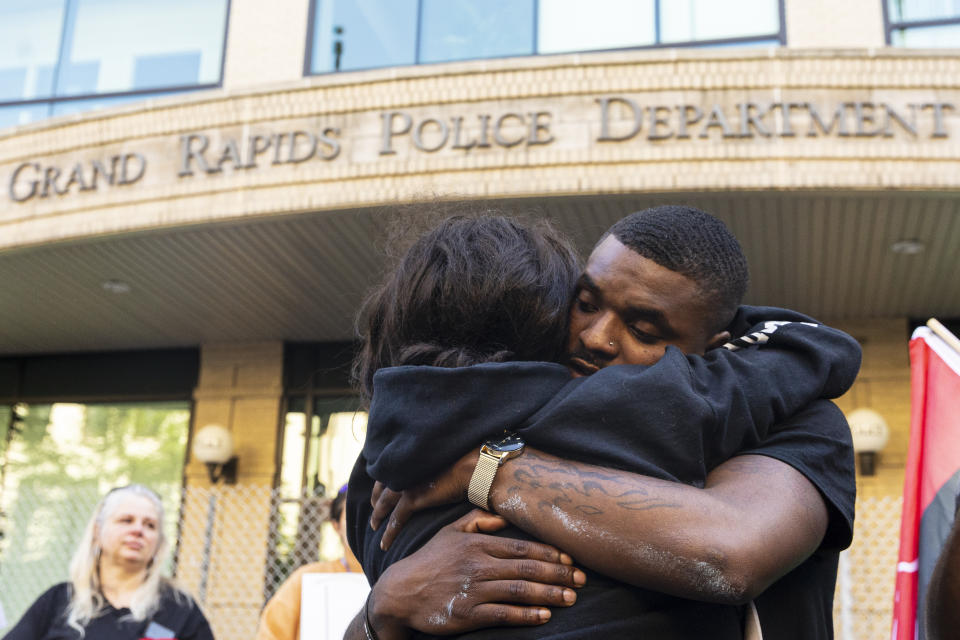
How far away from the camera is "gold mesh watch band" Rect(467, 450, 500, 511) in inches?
57.9

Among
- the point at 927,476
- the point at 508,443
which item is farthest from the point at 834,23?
the point at 508,443

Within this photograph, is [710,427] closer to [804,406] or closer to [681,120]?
[804,406]

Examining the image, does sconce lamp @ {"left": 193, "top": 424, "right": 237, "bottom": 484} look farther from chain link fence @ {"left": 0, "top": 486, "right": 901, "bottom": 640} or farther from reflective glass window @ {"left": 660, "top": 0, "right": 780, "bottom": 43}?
reflective glass window @ {"left": 660, "top": 0, "right": 780, "bottom": 43}

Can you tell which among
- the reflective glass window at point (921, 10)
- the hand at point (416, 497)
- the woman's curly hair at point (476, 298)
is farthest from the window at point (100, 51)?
the hand at point (416, 497)

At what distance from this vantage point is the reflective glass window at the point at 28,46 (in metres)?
9.77

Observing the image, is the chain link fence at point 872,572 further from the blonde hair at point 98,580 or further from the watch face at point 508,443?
the watch face at point 508,443

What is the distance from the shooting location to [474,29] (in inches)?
334

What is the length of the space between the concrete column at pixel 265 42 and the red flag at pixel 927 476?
23.2ft

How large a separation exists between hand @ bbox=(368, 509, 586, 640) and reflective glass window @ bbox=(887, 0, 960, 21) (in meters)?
7.75

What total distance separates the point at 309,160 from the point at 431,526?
247 inches

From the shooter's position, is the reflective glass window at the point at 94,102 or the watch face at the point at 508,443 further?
Answer: the reflective glass window at the point at 94,102

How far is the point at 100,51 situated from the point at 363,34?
290 centimetres

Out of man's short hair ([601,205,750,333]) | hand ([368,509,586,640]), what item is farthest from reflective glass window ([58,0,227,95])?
hand ([368,509,586,640])

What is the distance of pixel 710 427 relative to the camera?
4.70ft
